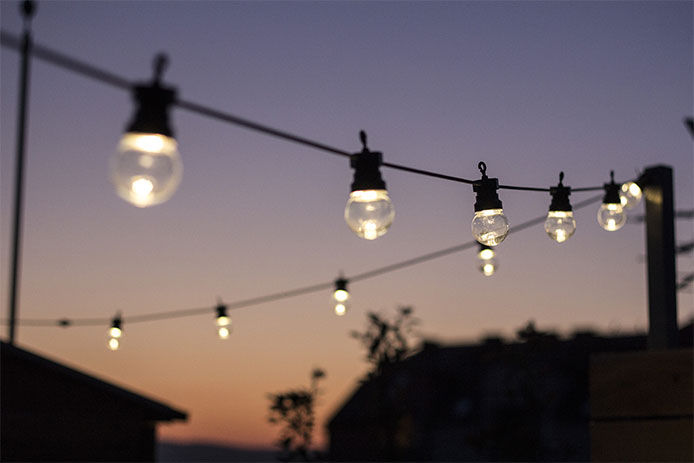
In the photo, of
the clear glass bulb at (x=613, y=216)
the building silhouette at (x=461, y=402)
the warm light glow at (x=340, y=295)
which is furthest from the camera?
the building silhouette at (x=461, y=402)

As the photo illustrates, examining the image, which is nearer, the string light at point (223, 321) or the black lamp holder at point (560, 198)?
the black lamp holder at point (560, 198)

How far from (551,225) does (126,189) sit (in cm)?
371

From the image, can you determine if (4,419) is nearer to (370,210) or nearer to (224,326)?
(224,326)

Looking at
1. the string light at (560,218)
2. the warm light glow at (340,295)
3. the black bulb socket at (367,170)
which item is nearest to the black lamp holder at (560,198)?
the string light at (560,218)

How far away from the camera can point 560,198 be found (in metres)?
6.48

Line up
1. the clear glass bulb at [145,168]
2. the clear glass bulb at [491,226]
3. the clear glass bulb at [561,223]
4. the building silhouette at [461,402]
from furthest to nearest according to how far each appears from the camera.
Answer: the building silhouette at [461,402]
the clear glass bulb at [561,223]
the clear glass bulb at [491,226]
the clear glass bulb at [145,168]

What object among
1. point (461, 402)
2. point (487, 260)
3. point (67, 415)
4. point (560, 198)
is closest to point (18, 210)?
point (67, 415)


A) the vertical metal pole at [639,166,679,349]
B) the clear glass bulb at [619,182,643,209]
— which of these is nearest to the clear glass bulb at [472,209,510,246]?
the clear glass bulb at [619,182,643,209]

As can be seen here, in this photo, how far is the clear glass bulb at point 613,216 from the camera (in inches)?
289

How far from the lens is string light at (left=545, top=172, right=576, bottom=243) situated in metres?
6.42

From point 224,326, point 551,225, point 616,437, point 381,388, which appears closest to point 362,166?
point 551,225

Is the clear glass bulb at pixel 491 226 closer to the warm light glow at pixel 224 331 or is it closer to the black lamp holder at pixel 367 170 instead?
the black lamp holder at pixel 367 170

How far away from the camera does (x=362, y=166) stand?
470 cm

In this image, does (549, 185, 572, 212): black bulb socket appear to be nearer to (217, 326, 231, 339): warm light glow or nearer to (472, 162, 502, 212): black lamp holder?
(472, 162, 502, 212): black lamp holder
